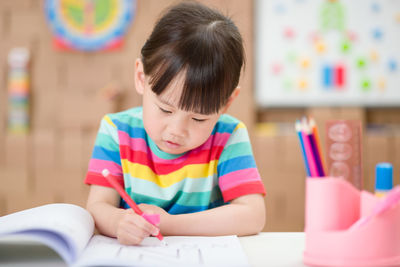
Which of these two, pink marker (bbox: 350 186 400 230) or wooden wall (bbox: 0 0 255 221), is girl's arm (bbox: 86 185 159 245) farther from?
wooden wall (bbox: 0 0 255 221)

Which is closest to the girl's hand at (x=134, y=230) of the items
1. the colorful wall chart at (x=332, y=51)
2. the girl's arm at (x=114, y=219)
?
the girl's arm at (x=114, y=219)

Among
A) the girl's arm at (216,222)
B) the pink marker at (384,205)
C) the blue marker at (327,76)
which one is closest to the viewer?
the pink marker at (384,205)

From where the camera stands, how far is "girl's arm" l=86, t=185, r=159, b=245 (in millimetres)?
568

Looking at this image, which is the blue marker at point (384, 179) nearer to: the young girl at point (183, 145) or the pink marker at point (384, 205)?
the pink marker at point (384, 205)

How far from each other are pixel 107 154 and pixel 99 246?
1.03 ft

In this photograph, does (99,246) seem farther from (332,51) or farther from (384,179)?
(332,51)

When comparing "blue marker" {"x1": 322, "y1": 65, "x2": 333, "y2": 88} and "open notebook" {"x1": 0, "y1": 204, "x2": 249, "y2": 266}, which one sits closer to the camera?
"open notebook" {"x1": 0, "y1": 204, "x2": 249, "y2": 266}

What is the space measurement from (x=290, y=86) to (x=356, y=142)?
1.85 m

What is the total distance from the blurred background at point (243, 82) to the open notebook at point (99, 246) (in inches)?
65.7

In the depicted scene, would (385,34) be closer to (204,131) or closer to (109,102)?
(109,102)

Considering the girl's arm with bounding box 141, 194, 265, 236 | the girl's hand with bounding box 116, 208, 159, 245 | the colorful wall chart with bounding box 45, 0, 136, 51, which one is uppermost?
the colorful wall chart with bounding box 45, 0, 136, 51

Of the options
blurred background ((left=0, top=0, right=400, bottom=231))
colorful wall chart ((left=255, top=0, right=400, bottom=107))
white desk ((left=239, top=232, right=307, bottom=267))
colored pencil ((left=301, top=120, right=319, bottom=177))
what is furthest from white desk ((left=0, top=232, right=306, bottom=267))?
colorful wall chart ((left=255, top=0, right=400, bottom=107))

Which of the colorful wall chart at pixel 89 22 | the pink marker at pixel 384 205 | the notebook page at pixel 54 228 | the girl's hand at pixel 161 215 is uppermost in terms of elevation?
the colorful wall chart at pixel 89 22

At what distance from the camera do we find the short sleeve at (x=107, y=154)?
825 millimetres
